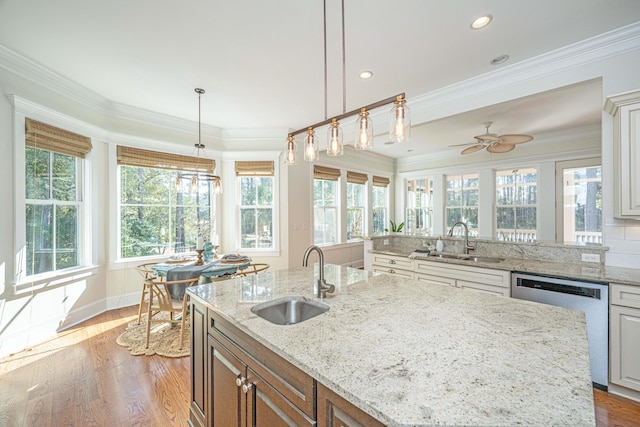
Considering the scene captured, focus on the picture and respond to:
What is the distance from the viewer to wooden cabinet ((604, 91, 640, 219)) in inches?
81.1

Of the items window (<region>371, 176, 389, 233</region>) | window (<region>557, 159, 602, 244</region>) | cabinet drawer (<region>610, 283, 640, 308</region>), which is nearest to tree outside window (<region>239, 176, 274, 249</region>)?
window (<region>371, 176, 389, 233</region>)

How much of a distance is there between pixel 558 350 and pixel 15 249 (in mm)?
4347

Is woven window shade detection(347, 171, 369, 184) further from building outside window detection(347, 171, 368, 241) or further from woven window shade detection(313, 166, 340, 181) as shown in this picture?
woven window shade detection(313, 166, 340, 181)

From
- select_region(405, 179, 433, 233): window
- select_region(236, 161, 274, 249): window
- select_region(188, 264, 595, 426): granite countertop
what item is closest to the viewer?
select_region(188, 264, 595, 426): granite countertop

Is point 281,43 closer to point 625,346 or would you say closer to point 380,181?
point 625,346

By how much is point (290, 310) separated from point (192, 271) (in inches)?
66.9

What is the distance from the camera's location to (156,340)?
2.88m

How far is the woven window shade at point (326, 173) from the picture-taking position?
543 centimetres

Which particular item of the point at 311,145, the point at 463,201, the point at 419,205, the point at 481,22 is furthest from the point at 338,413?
the point at 419,205

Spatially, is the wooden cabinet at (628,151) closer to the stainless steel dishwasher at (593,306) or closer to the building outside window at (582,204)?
the stainless steel dishwasher at (593,306)

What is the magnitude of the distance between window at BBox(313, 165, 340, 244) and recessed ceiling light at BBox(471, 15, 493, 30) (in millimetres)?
3521

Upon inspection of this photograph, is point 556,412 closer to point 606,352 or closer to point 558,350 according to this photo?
point 558,350

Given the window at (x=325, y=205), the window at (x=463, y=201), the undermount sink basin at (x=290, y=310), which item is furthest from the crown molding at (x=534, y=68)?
the window at (x=463, y=201)

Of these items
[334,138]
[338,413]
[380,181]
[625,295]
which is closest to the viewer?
[338,413]
